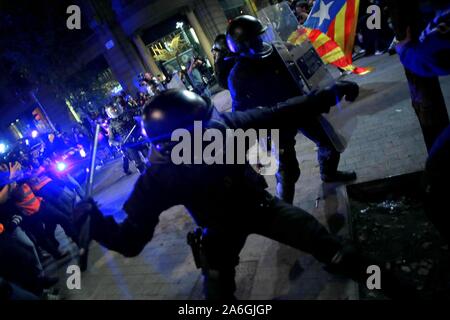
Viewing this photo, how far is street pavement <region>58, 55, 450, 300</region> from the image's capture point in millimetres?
3371

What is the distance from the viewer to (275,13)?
17.0ft

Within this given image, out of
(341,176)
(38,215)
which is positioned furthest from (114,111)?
(341,176)

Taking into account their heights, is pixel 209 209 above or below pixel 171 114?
below

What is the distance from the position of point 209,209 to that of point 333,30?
3.48 m

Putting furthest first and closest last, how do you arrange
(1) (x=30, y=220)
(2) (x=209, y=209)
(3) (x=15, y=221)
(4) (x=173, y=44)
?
(4) (x=173, y=44), (1) (x=30, y=220), (3) (x=15, y=221), (2) (x=209, y=209)

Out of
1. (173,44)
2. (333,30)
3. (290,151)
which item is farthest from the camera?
(173,44)

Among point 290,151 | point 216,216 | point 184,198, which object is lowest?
point 290,151

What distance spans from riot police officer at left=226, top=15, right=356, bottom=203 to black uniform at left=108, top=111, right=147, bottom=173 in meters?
5.73

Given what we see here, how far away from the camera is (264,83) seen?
3.77 metres

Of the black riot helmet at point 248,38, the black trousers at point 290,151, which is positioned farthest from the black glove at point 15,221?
the black riot helmet at point 248,38

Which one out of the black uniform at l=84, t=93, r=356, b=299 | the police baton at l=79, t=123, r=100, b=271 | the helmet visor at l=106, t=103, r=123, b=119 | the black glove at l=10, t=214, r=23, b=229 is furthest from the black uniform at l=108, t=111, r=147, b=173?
the black uniform at l=84, t=93, r=356, b=299

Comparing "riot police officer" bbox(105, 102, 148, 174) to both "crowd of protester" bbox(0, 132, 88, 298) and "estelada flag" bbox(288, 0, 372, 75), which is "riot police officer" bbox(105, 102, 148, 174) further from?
"estelada flag" bbox(288, 0, 372, 75)

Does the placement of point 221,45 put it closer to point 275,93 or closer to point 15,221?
point 275,93
